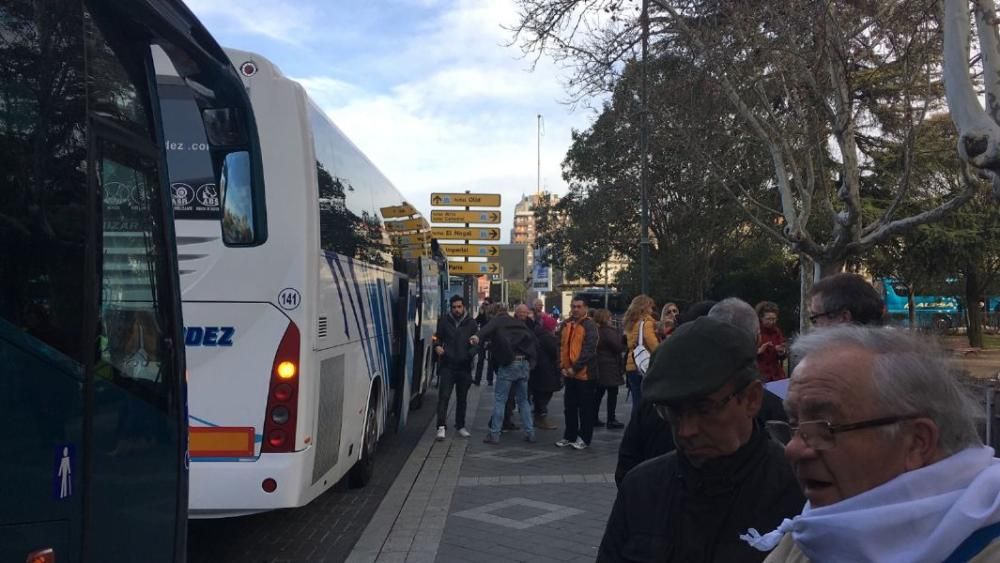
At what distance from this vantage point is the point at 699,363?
2141 mm

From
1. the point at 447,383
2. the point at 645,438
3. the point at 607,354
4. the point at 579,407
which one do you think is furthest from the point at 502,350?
the point at 645,438

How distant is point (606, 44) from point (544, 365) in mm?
6470

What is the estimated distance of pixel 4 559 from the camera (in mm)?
2516

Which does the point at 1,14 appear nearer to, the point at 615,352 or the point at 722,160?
the point at 615,352

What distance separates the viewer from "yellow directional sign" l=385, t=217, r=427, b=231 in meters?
11.5

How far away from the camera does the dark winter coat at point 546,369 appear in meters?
13.2

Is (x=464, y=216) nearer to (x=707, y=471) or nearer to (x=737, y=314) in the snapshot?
(x=737, y=314)

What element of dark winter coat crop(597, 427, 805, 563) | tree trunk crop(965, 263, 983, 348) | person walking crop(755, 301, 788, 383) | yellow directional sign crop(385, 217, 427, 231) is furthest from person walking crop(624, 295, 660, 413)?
tree trunk crop(965, 263, 983, 348)

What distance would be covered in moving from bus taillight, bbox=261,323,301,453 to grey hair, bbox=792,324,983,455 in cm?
472

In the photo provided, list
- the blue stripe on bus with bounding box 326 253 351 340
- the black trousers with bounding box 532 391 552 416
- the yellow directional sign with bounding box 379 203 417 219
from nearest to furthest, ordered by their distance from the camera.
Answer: the blue stripe on bus with bounding box 326 253 351 340, the yellow directional sign with bounding box 379 203 417 219, the black trousers with bounding box 532 391 552 416

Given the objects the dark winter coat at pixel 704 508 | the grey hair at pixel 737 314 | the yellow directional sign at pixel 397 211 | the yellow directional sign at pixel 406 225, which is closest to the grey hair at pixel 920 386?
the dark winter coat at pixel 704 508

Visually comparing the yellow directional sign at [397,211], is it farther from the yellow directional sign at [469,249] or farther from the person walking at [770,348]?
the yellow directional sign at [469,249]

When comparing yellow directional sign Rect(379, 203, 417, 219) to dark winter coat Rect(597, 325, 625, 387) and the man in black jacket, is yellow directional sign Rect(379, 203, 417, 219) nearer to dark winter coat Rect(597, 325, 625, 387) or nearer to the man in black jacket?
the man in black jacket

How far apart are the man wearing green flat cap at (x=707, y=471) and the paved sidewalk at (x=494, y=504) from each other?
4295 mm
